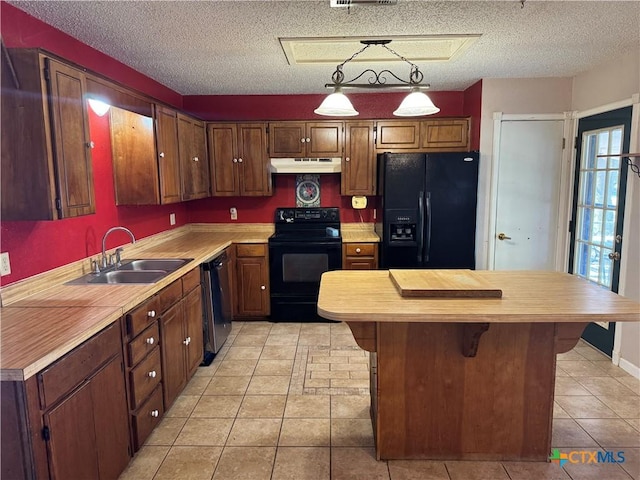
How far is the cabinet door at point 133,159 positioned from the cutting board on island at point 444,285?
201 cm

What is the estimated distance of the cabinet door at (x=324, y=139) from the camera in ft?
14.4

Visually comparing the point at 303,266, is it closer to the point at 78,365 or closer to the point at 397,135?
the point at 397,135

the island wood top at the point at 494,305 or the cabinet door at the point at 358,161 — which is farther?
the cabinet door at the point at 358,161

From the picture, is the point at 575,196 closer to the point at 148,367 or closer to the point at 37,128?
the point at 148,367

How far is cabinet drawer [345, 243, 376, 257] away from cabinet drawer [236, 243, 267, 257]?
34.1 inches

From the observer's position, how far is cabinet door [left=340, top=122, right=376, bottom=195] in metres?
4.38

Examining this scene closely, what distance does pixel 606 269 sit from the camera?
3.44 meters

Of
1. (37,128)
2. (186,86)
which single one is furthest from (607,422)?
(186,86)

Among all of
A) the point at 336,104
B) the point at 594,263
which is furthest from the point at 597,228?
the point at 336,104

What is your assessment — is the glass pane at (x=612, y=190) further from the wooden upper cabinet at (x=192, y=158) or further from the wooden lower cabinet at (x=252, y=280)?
the wooden upper cabinet at (x=192, y=158)

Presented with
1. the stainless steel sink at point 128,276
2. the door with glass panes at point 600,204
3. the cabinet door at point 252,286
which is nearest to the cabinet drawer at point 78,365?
the stainless steel sink at point 128,276

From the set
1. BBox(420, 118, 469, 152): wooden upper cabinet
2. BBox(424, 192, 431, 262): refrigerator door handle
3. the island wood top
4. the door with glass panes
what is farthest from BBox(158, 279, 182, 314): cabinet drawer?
the door with glass panes

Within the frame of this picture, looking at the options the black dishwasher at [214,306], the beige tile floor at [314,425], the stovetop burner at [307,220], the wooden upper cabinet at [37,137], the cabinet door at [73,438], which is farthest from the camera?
the stovetop burner at [307,220]

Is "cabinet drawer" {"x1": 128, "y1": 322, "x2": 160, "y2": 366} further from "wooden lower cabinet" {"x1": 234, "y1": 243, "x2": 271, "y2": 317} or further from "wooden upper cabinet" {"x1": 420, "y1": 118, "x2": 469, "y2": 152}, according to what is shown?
"wooden upper cabinet" {"x1": 420, "y1": 118, "x2": 469, "y2": 152}
